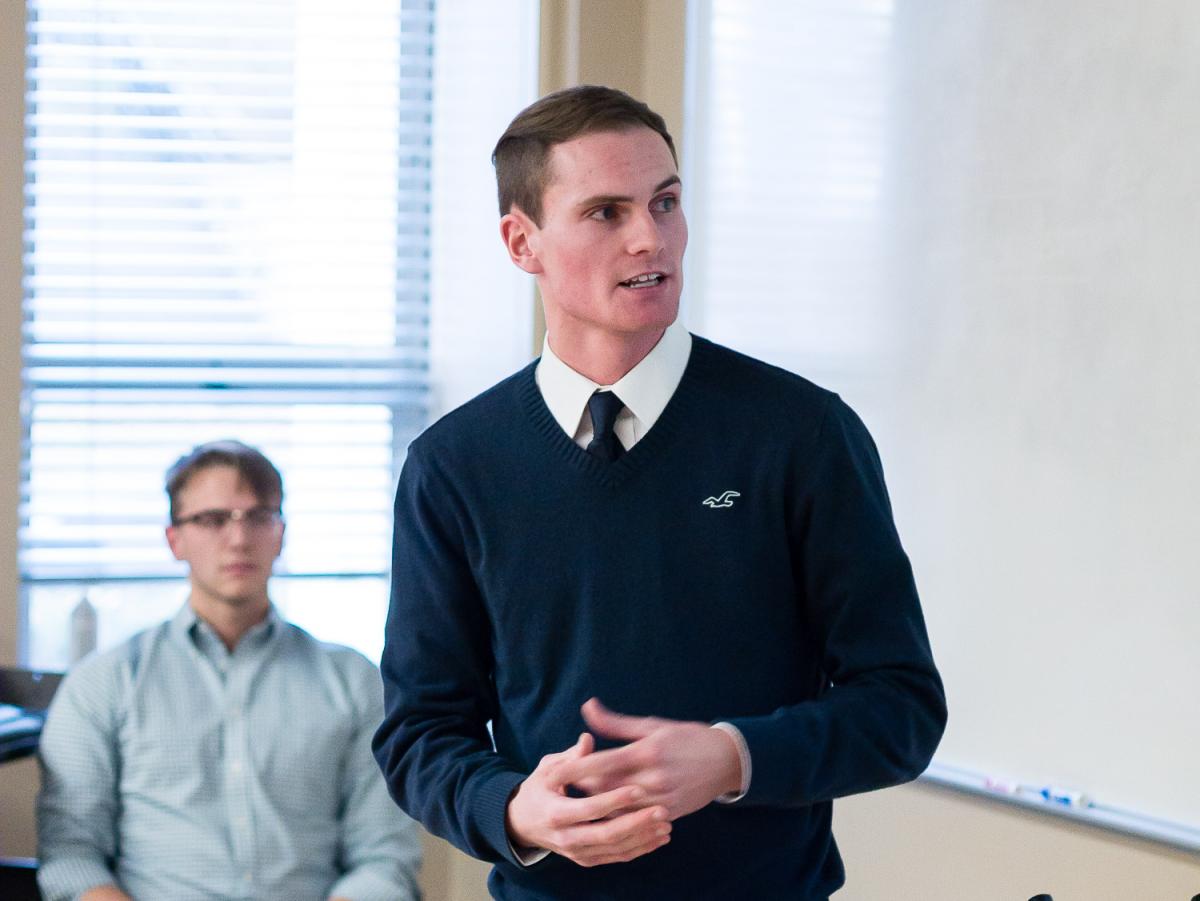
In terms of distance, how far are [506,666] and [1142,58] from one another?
1460mm

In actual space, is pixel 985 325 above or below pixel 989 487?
above

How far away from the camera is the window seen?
323 centimetres

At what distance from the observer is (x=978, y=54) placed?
8.22 feet

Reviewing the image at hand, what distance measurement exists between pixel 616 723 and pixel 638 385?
383 millimetres

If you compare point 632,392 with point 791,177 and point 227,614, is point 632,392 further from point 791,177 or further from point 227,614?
point 791,177

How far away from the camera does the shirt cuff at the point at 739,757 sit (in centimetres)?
123

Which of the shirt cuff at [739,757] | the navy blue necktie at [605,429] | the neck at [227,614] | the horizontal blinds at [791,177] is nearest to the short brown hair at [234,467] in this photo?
the neck at [227,614]

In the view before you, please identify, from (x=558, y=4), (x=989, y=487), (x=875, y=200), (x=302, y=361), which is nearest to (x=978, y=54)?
(x=875, y=200)

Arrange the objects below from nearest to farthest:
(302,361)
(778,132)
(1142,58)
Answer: (1142,58)
(778,132)
(302,361)

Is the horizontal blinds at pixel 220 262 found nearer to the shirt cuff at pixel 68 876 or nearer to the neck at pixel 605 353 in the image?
the shirt cuff at pixel 68 876

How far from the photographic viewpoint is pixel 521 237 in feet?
5.10

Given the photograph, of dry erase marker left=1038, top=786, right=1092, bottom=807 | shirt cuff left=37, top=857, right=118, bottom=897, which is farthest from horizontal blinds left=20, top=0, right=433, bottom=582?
dry erase marker left=1038, top=786, right=1092, bottom=807

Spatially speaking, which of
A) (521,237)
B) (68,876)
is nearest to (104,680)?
(68,876)

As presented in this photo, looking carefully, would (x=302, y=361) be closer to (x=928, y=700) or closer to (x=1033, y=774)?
(x=1033, y=774)
